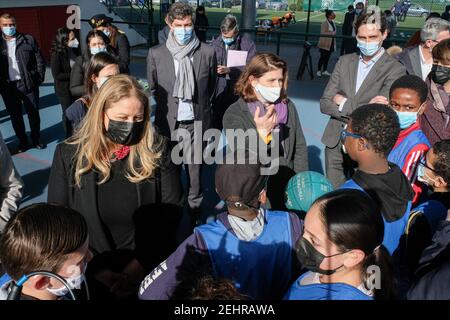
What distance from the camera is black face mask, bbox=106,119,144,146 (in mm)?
2297

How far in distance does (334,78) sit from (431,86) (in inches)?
33.7

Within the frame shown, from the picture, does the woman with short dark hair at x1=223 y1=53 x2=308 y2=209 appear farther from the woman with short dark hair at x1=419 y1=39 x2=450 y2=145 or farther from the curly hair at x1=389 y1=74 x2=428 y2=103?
the woman with short dark hair at x1=419 y1=39 x2=450 y2=145

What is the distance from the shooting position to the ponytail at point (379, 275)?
1.67 m

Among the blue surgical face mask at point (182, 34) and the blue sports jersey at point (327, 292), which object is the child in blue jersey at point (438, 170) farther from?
the blue surgical face mask at point (182, 34)

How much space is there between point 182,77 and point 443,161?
2439 millimetres

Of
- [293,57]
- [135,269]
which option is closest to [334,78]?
[135,269]

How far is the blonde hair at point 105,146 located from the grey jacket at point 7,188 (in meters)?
0.49

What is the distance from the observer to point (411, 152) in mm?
2750

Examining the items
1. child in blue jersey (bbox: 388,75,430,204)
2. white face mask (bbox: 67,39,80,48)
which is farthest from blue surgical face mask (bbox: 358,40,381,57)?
white face mask (bbox: 67,39,80,48)

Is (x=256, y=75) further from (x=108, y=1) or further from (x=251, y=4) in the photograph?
(x=108, y=1)

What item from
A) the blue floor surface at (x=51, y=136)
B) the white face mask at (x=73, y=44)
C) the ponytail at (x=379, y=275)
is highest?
the white face mask at (x=73, y=44)

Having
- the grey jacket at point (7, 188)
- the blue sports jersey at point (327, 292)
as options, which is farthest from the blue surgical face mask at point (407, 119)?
the grey jacket at point (7, 188)

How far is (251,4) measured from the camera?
39.6 ft

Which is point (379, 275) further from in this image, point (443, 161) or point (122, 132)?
point (122, 132)
